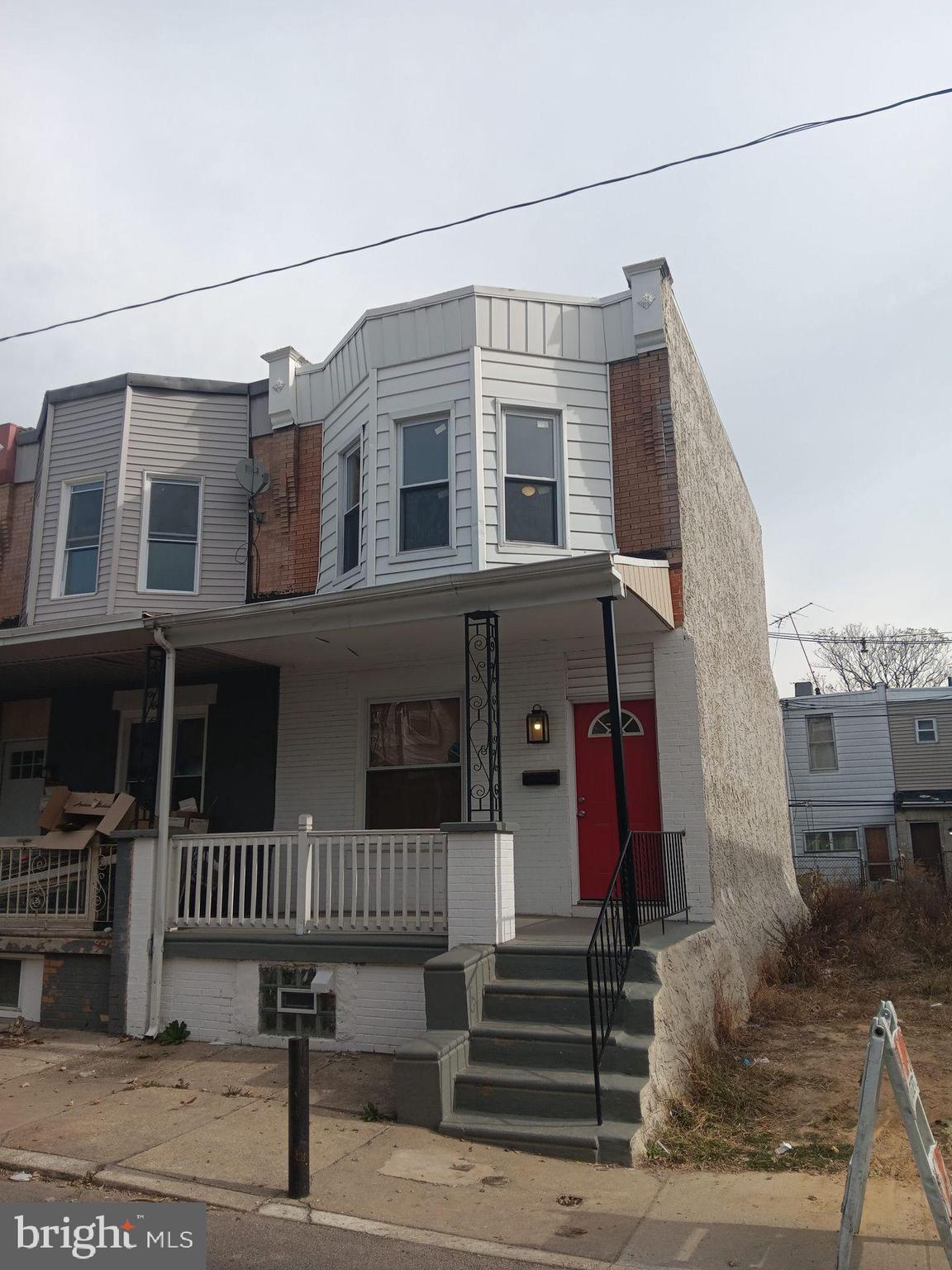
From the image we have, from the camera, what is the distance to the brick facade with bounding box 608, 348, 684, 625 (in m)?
10.4

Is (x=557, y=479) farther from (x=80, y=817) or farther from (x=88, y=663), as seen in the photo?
(x=80, y=817)

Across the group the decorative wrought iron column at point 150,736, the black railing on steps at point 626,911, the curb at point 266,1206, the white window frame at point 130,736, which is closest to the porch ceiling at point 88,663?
the decorative wrought iron column at point 150,736

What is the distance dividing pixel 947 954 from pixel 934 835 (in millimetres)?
14458

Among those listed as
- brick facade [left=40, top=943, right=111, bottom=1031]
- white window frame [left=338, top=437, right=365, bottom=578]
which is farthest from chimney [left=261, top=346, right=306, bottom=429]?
brick facade [left=40, top=943, right=111, bottom=1031]

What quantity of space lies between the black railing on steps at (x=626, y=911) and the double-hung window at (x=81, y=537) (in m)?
8.44

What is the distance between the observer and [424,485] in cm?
1103

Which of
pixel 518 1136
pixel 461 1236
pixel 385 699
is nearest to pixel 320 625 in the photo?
pixel 385 699

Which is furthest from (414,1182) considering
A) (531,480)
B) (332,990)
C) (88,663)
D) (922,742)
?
(922,742)

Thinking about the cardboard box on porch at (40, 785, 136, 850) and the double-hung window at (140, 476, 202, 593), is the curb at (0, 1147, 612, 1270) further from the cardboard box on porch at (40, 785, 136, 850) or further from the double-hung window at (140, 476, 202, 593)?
the double-hung window at (140, 476, 202, 593)

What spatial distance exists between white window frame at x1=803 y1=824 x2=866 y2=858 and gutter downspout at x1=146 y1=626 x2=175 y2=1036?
2175cm

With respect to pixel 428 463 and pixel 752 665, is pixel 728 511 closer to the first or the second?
pixel 752 665

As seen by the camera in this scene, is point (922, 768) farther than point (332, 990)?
Yes

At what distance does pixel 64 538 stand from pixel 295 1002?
799cm

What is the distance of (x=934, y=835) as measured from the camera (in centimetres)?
2548
